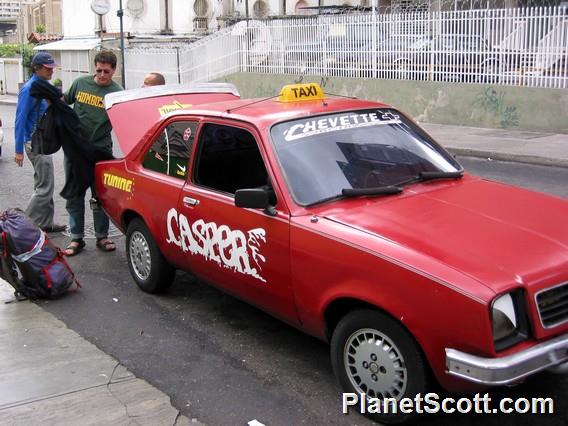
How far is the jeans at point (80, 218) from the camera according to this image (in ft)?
22.6

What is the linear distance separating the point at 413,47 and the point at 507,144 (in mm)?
4627

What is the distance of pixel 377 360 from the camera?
3461 mm

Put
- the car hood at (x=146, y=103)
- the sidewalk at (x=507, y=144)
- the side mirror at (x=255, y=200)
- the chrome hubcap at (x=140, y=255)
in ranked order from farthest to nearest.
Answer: the sidewalk at (x=507, y=144), the car hood at (x=146, y=103), the chrome hubcap at (x=140, y=255), the side mirror at (x=255, y=200)

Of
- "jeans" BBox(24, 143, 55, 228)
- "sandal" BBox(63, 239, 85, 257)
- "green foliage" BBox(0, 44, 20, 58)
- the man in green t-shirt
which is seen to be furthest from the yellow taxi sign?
"green foliage" BBox(0, 44, 20, 58)

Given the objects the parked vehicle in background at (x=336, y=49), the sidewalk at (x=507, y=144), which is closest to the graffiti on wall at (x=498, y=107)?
the sidewalk at (x=507, y=144)

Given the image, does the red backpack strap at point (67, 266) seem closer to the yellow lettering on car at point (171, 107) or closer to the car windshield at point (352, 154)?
the yellow lettering on car at point (171, 107)

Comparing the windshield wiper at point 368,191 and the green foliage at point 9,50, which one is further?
the green foliage at point 9,50

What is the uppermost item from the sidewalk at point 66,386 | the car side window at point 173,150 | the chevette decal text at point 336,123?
the chevette decal text at point 336,123

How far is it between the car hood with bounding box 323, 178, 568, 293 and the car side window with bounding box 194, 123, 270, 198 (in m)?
0.83

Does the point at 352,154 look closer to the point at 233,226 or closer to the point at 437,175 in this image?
the point at 437,175

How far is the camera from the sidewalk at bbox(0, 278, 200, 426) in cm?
369

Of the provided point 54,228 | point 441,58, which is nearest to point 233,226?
point 54,228

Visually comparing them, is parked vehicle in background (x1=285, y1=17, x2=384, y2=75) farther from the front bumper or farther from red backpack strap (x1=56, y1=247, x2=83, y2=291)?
the front bumper

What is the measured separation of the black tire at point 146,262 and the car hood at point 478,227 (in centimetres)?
205
